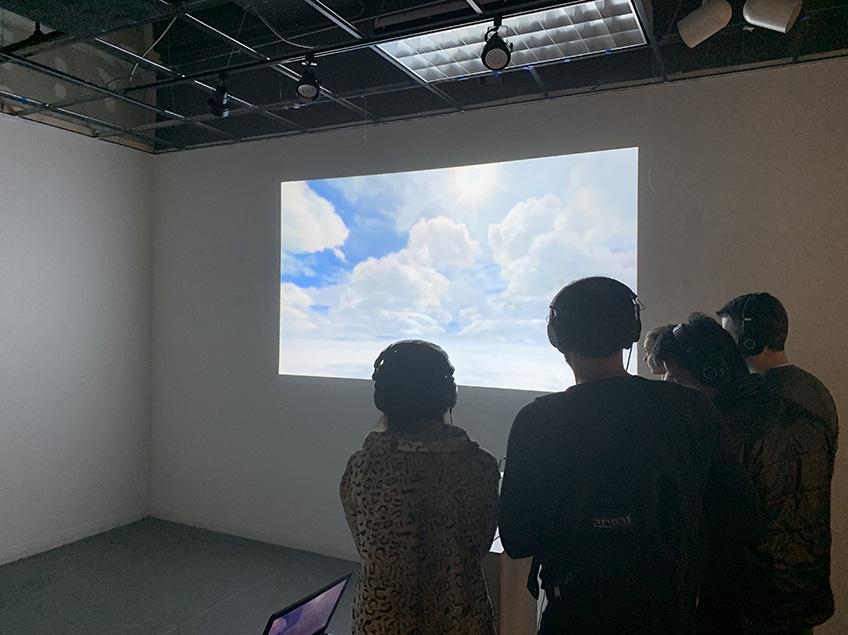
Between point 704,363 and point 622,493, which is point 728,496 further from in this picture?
point 704,363

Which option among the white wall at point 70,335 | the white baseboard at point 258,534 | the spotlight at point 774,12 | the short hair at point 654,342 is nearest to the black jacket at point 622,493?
the short hair at point 654,342

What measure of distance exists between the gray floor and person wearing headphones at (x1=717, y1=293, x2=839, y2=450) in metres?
2.46

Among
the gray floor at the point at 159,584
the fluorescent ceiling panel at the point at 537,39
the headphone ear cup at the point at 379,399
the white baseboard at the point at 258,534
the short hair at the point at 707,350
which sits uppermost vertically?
the fluorescent ceiling panel at the point at 537,39

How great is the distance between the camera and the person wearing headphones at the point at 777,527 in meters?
1.55

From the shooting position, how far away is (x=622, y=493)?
3.74ft

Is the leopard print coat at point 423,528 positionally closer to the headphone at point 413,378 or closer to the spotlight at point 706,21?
the headphone at point 413,378

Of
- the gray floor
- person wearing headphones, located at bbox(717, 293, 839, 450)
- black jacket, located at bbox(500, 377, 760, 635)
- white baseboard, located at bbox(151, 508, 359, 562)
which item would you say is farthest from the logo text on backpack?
white baseboard, located at bbox(151, 508, 359, 562)

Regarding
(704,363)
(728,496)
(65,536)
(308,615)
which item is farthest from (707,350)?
Result: (65,536)

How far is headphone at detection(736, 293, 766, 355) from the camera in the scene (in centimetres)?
188

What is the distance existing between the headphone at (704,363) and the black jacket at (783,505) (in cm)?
8

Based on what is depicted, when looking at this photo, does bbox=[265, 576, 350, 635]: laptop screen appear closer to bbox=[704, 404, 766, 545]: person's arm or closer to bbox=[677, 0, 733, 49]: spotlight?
bbox=[704, 404, 766, 545]: person's arm

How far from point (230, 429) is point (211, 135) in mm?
2200

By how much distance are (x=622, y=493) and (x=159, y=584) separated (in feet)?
11.3

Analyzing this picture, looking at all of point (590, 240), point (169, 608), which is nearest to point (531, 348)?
point (590, 240)
